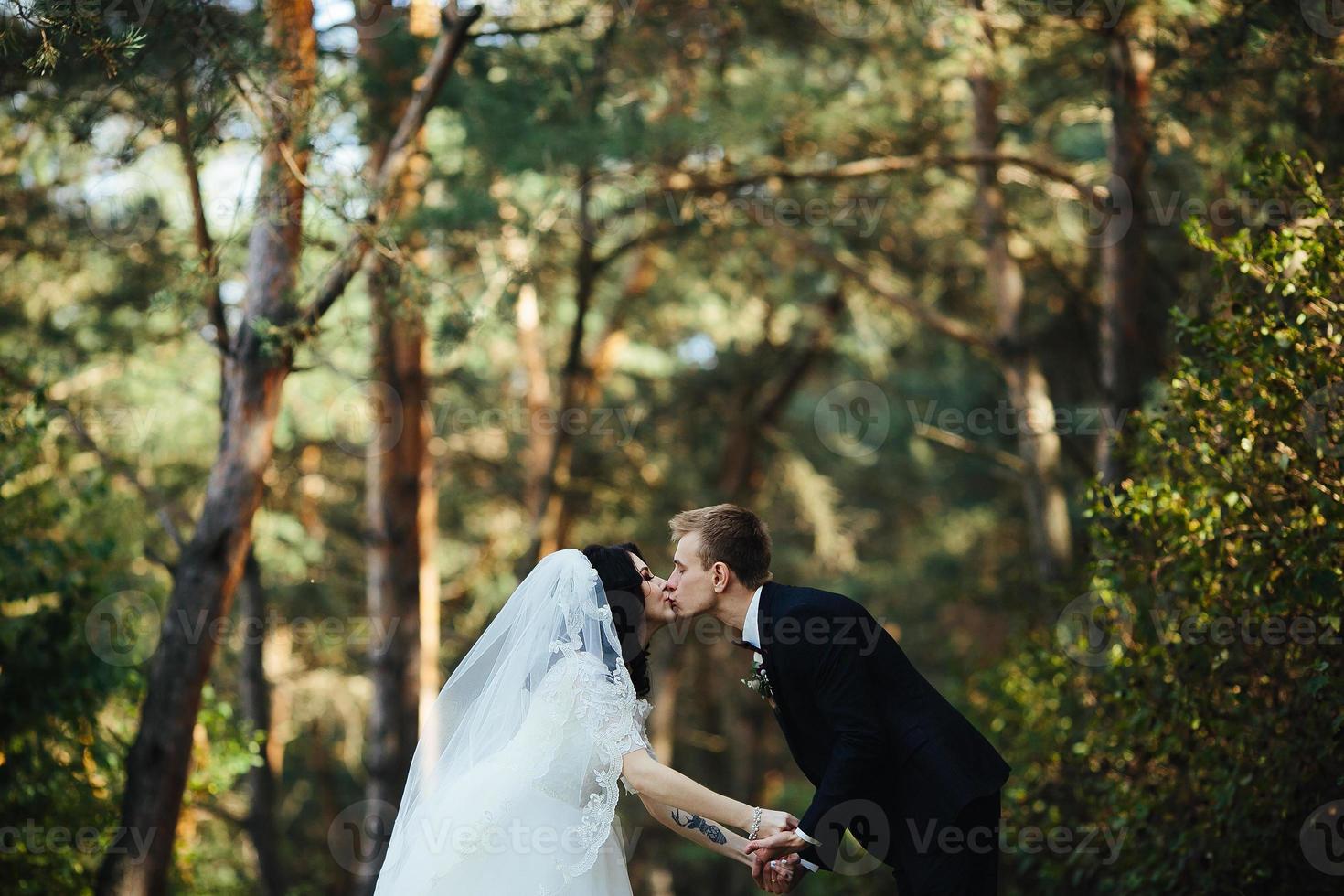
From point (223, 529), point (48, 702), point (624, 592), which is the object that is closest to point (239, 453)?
point (223, 529)

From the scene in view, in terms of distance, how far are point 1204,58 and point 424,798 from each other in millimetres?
6321

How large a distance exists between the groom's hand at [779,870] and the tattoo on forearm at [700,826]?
241 mm

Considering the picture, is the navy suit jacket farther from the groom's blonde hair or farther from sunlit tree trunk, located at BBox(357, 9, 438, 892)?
sunlit tree trunk, located at BBox(357, 9, 438, 892)

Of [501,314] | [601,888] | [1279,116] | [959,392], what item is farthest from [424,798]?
[959,392]

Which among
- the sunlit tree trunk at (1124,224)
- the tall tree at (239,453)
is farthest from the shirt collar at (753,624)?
the sunlit tree trunk at (1124,224)

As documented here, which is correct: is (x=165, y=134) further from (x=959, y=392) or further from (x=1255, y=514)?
(x=959, y=392)

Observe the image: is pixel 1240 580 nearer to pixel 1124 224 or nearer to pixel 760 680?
pixel 760 680

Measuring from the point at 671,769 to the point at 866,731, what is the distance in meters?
0.80

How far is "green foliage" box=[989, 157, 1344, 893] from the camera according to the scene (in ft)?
16.6

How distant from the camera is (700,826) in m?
4.78

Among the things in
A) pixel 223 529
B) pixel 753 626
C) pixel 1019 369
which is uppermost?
pixel 753 626

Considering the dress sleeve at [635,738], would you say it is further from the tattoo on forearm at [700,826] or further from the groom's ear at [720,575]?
the groom's ear at [720,575]

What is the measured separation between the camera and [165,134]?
6.32 m

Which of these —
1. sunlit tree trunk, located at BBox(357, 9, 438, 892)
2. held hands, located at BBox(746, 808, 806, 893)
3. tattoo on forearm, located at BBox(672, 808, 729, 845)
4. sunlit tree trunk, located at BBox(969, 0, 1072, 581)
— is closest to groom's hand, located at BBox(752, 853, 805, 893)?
held hands, located at BBox(746, 808, 806, 893)
